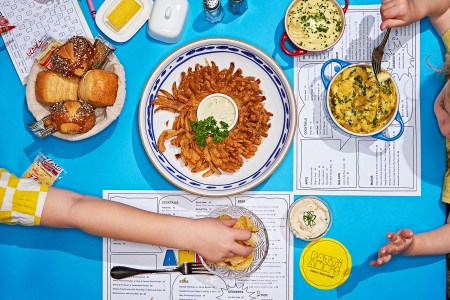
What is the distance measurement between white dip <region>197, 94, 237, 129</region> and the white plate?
0.08 meters

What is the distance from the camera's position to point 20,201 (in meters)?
1.10

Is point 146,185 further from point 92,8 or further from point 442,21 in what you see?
point 442,21

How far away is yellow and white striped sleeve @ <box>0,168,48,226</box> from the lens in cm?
110

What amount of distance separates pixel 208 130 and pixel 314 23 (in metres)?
0.35

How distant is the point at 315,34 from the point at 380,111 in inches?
9.1

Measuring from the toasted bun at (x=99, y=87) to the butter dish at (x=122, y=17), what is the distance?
0.13 metres

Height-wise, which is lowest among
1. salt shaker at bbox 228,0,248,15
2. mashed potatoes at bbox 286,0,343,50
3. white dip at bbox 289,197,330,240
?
white dip at bbox 289,197,330,240

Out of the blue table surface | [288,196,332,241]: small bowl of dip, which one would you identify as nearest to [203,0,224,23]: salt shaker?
the blue table surface

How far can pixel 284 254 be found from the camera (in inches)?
45.3

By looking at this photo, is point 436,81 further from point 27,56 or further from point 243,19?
point 27,56

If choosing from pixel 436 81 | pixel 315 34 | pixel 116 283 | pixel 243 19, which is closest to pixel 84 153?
pixel 116 283

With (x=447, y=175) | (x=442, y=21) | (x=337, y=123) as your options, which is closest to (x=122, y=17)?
(x=337, y=123)

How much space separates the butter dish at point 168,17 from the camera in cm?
113

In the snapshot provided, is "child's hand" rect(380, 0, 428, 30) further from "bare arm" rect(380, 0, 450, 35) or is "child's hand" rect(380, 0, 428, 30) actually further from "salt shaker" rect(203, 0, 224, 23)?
"salt shaker" rect(203, 0, 224, 23)
